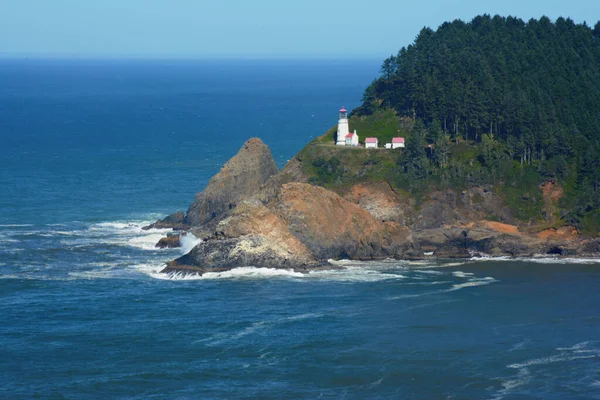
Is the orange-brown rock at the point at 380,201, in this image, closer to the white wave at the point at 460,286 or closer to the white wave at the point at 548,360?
the white wave at the point at 460,286

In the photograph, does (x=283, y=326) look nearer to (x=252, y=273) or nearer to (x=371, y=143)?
(x=252, y=273)

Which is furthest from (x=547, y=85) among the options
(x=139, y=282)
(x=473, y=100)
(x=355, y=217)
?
(x=139, y=282)

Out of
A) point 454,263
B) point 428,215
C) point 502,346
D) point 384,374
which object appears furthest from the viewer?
point 428,215

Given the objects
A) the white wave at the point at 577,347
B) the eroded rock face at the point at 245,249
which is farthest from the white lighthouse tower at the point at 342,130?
the white wave at the point at 577,347

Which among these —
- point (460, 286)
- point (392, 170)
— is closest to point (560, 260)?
point (460, 286)

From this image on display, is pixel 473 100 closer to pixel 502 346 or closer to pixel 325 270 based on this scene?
pixel 325 270

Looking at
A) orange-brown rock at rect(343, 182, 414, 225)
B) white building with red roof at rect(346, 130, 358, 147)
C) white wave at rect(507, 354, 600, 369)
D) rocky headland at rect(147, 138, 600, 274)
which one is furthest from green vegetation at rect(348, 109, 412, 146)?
white wave at rect(507, 354, 600, 369)
